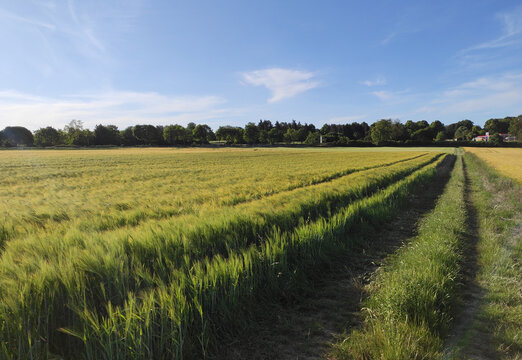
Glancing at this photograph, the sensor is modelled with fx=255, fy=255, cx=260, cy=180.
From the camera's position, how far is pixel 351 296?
3893mm

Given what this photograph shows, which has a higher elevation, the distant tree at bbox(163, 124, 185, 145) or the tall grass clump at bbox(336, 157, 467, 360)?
the distant tree at bbox(163, 124, 185, 145)

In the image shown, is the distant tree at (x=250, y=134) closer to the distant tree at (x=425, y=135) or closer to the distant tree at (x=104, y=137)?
the distant tree at (x=104, y=137)

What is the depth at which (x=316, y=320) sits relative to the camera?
3.33 metres

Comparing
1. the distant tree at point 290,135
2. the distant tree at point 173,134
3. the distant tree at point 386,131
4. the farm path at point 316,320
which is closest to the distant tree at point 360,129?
the distant tree at point 386,131

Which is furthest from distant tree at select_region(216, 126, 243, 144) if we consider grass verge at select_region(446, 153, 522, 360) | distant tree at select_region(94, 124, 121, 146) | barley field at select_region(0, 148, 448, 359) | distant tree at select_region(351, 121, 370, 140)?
barley field at select_region(0, 148, 448, 359)

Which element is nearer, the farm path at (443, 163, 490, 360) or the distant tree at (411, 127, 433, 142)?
the farm path at (443, 163, 490, 360)

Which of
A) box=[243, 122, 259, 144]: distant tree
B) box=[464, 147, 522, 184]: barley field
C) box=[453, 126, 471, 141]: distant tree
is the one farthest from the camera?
box=[453, 126, 471, 141]: distant tree

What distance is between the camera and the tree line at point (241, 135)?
125938 millimetres

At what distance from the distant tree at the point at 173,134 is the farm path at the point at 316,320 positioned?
143498 mm

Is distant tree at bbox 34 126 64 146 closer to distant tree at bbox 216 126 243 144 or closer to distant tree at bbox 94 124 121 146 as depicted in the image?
distant tree at bbox 94 124 121 146

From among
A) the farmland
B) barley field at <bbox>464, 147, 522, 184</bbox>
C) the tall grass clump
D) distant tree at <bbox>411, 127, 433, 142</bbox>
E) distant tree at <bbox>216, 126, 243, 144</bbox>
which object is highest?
distant tree at <bbox>216, 126, 243, 144</bbox>

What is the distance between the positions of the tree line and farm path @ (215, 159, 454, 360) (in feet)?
410

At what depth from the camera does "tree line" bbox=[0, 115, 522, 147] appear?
126 metres

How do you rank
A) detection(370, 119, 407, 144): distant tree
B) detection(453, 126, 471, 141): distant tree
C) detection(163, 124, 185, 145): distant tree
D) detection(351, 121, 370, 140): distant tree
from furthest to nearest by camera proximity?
1. detection(351, 121, 370, 140): distant tree
2. detection(453, 126, 471, 141): distant tree
3. detection(163, 124, 185, 145): distant tree
4. detection(370, 119, 407, 144): distant tree
